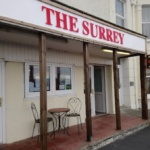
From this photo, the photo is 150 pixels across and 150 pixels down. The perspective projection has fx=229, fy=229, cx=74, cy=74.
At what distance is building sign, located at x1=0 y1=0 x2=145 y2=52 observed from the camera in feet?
13.7

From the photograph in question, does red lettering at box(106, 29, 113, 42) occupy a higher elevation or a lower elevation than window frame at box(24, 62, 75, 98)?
higher

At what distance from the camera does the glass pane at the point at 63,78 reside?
782 cm

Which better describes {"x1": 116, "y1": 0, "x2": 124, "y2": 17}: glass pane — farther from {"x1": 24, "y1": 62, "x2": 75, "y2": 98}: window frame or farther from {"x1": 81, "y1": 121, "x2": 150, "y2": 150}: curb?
{"x1": 81, "y1": 121, "x2": 150, "y2": 150}: curb

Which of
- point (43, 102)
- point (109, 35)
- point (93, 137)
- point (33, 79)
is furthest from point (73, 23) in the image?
point (93, 137)

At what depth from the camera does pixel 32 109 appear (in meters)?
6.66

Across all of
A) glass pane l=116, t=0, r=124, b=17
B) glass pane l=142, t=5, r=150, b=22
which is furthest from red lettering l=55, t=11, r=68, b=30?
glass pane l=142, t=5, r=150, b=22

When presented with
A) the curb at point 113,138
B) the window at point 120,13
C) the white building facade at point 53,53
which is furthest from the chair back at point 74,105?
the window at point 120,13

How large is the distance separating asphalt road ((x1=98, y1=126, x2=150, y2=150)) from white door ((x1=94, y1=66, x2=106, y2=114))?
121 inches

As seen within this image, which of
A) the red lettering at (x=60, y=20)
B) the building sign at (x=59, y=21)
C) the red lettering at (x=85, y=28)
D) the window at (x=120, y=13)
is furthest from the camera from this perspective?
the window at (x=120, y=13)

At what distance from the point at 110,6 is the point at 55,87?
479cm

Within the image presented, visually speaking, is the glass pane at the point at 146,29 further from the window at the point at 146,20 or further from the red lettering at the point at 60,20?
the red lettering at the point at 60,20

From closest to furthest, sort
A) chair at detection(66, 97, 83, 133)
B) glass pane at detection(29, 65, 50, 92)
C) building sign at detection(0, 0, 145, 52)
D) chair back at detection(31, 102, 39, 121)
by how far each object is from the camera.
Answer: building sign at detection(0, 0, 145, 52)
chair back at detection(31, 102, 39, 121)
glass pane at detection(29, 65, 50, 92)
chair at detection(66, 97, 83, 133)

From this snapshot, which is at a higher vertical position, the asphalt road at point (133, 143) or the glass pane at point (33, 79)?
the glass pane at point (33, 79)

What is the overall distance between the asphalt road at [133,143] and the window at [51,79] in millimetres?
2517
